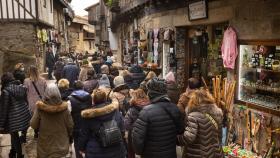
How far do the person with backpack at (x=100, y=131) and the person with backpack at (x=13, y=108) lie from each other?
241 cm

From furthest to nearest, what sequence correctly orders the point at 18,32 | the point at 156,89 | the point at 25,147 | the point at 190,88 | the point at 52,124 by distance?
the point at 18,32, the point at 25,147, the point at 190,88, the point at 52,124, the point at 156,89

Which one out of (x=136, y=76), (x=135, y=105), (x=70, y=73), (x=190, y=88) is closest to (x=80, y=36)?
(x=70, y=73)

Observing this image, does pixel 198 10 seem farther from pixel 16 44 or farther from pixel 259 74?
pixel 16 44

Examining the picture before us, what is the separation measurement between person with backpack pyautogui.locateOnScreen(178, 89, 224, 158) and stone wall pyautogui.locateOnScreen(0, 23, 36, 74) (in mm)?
13393

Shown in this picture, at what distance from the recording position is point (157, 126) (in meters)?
4.54

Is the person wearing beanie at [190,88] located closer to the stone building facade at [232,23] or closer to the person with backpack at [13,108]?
the stone building facade at [232,23]

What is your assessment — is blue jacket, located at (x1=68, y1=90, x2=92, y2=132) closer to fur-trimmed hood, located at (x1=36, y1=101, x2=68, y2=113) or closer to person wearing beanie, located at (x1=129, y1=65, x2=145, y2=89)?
fur-trimmed hood, located at (x1=36, y1=101, x2=68, y2=113)

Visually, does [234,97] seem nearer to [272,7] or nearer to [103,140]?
[272,7]

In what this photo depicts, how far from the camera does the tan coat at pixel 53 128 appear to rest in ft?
18.9

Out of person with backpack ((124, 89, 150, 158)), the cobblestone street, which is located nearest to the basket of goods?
person with backpack ((124, 89, 150, 158))

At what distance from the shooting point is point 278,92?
22.8ft

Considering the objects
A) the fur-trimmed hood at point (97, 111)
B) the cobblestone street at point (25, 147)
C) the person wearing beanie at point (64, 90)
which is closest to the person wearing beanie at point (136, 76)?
the person wearing beanie at point (64, 90)

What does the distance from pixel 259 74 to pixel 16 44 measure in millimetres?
12771

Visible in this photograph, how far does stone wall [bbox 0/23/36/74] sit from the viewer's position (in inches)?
651
